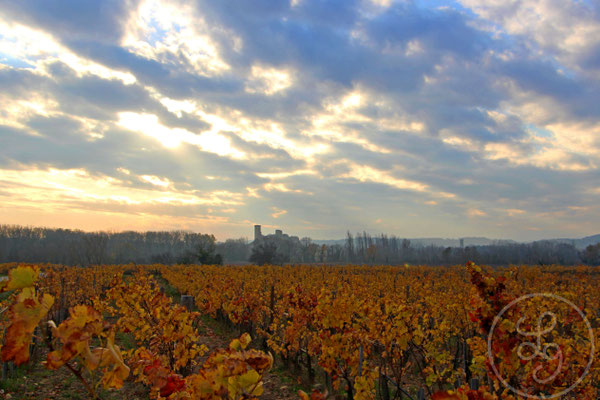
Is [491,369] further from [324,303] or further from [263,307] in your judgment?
[263,307]

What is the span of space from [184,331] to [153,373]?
313cm

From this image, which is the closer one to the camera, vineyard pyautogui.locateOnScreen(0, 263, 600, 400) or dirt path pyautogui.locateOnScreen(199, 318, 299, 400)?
vineyard pyautogui.locateOnScreen(0, 263, 600, 400)

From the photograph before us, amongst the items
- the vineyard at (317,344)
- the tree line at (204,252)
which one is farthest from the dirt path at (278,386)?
the tree line at (204,252)

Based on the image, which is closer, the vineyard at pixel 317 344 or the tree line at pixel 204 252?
the vineyard at pixel 317 344

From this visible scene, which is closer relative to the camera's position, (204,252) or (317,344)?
(317,344)

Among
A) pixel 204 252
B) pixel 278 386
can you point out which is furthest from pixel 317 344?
pixel 204 252

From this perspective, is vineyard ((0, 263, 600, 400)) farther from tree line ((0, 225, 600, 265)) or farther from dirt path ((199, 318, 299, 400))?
tree line ((0, 225, 600, 265))

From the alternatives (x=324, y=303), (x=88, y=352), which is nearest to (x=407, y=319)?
(x=324, y=303)

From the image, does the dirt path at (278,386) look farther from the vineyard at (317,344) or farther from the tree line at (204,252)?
the tree line at (204,252)

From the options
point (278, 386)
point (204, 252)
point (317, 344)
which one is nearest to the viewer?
point (317, 344)

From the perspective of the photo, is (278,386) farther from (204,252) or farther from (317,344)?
(204,252)

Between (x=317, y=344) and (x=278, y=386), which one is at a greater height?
(x=317, y=344)

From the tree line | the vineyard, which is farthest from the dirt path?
the tree line

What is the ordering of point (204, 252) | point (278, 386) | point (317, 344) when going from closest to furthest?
1. point (317, 344)
2. point (278, 386)
3. point (204, 252)
